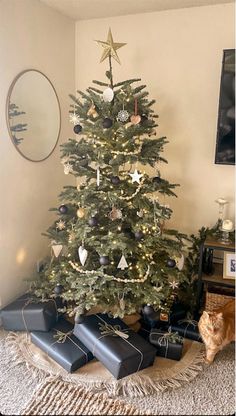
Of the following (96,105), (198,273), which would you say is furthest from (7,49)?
(198,273)

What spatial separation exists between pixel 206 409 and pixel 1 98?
208 cm

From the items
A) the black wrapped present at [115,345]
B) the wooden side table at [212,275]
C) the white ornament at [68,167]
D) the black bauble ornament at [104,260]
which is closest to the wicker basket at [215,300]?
the wooden side table at [212,275]

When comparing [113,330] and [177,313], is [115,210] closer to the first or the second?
[113,330]

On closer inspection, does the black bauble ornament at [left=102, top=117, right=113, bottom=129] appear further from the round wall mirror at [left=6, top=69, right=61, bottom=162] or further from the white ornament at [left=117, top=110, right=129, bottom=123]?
the round wall mirror at [left=6, top=69, right=61, bottom=162]

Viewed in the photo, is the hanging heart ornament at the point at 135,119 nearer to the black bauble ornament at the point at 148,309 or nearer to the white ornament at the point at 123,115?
the white ornament at the point at 123,115

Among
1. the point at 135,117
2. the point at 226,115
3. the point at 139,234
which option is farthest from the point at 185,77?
the point at 139,234

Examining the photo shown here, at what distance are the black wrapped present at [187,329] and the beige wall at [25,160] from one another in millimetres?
1133

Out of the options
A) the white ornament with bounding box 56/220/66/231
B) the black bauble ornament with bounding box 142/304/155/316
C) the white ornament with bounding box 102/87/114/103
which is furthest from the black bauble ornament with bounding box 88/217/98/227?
the white ornament with bounding box 102/87/114/103

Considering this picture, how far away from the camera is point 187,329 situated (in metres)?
2.16

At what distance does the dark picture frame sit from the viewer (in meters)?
2.10

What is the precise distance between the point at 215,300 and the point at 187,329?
0.29 m

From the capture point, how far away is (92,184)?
2.05m

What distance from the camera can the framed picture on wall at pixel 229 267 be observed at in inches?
87.8

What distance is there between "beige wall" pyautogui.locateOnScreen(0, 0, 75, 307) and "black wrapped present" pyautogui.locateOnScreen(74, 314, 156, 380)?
0.70 metres
